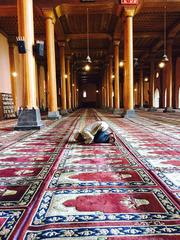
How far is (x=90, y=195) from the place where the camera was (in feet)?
6.97

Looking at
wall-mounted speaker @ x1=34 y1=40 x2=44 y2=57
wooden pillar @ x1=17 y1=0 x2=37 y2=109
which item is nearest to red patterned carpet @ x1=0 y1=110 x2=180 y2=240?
wooden pillar @ x1=17 y1=0 x2=37 y2=109

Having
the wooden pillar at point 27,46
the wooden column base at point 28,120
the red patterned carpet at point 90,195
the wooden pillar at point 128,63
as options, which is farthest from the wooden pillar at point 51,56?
the red patterned carpet at point 90,195

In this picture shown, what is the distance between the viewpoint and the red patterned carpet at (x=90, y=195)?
1.56 metres

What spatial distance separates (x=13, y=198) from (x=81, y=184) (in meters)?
0.67

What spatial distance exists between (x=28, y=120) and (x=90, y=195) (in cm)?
566

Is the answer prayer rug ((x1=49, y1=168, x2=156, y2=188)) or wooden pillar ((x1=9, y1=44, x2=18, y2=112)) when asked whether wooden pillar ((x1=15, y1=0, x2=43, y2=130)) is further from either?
wooden pillar ((x1=9, y1=44, x2=18, y2=112))

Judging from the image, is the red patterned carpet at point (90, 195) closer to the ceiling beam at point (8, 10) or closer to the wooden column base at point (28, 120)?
the wooden column base at point (28, 120)

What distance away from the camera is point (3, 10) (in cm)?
1148

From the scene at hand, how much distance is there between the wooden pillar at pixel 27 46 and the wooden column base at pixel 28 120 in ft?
0.65

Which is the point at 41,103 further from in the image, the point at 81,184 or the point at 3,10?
the point at 81,184

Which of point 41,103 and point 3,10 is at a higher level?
point 3,10

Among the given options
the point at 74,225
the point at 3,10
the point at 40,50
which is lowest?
the point at 74,225

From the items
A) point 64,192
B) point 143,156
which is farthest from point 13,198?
point 143,156

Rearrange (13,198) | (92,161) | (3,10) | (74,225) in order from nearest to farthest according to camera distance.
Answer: (74,225)
(13,198)
(92,161)
(3,10)
